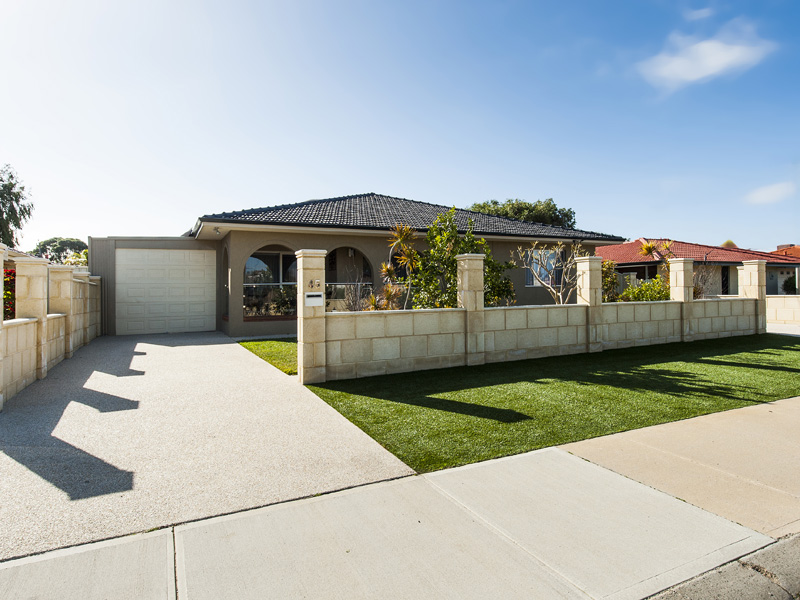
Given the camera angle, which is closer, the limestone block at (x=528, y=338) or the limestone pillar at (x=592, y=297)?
the limestone block at (x=528, y=338)

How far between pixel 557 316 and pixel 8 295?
1146 cm

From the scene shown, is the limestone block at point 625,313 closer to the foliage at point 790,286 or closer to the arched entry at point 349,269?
the arched entry at point 349,269

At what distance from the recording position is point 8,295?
360 inches

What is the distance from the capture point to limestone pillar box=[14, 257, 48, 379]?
733cm

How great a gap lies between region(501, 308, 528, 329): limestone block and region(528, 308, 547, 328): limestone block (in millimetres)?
115

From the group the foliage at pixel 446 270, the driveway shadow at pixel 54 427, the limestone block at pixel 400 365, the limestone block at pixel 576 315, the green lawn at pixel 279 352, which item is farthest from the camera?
the limestone block at pixel 576 315

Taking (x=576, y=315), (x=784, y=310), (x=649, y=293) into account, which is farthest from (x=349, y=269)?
(x=784, y=310)

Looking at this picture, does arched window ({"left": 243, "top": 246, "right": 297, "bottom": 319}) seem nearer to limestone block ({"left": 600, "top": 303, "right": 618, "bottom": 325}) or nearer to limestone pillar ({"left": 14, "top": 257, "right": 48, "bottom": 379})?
limestone pillar ({"left": 14, "top": 257, "right": 48, "bottom": 379})

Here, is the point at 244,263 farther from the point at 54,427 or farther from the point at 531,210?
the point at 531,210

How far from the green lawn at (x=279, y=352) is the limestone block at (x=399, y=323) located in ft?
6.36

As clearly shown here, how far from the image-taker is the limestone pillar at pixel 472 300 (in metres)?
8.52

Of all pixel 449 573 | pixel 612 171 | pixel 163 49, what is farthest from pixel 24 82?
pixel 612 171

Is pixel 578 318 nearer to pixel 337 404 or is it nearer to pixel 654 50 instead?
pixel 337 404

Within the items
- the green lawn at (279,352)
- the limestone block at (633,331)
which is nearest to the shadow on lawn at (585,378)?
the limestone block at (633,331)
